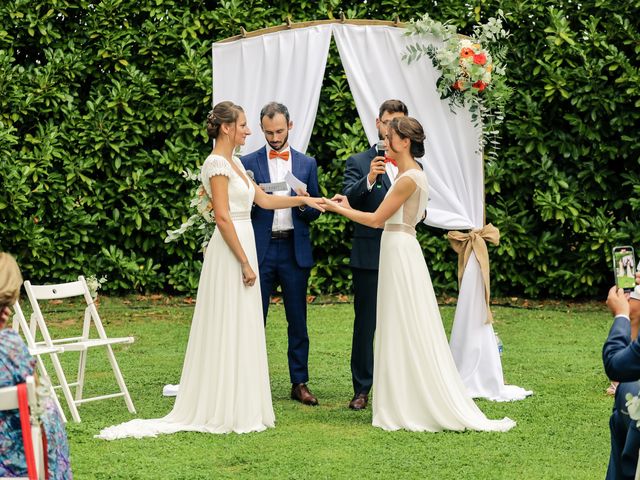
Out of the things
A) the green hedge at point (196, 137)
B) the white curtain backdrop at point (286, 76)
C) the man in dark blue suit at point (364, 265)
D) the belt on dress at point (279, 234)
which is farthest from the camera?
the green hedge at point (196, 137)

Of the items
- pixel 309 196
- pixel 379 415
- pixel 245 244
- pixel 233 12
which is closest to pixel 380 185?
pixel 309 196

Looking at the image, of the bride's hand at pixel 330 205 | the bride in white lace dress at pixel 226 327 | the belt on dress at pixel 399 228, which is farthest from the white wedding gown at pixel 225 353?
the belt on dress at pixel 399 228

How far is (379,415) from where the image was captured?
6.52 metres

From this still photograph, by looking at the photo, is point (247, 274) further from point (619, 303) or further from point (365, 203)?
point (619, 303)

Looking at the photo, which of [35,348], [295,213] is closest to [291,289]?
[295,213]

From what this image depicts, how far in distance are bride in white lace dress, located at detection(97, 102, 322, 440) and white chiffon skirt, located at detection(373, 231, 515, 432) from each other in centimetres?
77

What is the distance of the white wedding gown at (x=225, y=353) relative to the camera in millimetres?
6496

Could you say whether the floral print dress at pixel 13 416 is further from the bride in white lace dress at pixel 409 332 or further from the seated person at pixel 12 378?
the bride in white lace dress at pixel 409 332

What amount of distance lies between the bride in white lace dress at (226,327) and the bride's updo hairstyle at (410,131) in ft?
3.19

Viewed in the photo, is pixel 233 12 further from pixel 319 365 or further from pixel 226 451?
pixel 226 451

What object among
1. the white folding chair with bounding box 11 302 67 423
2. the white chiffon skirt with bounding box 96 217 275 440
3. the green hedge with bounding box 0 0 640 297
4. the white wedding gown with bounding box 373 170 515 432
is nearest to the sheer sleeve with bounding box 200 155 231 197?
the white chiffon skirt with bounding box 96 217 275 440

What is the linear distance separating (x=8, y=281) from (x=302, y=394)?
3.73 m

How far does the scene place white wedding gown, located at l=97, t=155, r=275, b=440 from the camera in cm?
650

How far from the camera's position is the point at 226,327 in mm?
6574
